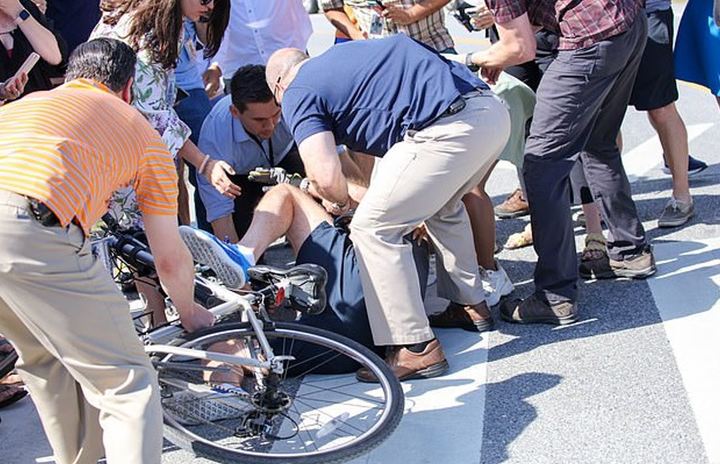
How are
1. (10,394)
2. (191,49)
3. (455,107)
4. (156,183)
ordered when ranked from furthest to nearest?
(191,49), (10,394), (455,107), (156,183)

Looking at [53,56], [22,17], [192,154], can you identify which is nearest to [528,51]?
[192,154]

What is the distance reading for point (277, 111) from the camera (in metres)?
5.41

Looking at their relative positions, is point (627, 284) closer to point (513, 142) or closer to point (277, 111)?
point (513, 142)

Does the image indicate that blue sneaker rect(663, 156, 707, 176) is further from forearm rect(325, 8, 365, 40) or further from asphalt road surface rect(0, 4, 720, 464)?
forearm rect(325, 8, 365, 40)

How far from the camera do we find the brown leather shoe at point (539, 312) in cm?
495

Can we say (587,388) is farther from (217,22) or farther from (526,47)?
(217,22)

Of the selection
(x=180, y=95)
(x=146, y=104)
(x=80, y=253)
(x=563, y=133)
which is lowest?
(x=563, y=133)

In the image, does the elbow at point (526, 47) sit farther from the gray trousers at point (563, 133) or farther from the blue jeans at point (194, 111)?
the blue jeans at point (194, 111)

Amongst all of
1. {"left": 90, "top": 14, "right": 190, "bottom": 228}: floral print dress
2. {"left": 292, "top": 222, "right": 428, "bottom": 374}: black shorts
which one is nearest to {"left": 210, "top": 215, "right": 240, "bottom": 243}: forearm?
{"left": 90, "top": 14, "right": 190, "bottom": 228}: floral print dress

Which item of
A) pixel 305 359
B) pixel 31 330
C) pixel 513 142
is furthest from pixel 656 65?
pixel 31 330

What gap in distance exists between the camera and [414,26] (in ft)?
19.9

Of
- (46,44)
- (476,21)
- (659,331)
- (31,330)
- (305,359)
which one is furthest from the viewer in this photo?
(476,21)

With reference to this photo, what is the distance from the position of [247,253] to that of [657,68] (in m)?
2.66

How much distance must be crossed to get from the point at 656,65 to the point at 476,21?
1037 millimetres
